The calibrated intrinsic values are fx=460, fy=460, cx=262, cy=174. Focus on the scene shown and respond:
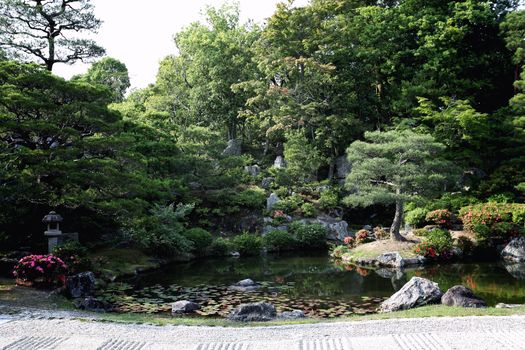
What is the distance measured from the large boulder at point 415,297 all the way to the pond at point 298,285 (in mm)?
505

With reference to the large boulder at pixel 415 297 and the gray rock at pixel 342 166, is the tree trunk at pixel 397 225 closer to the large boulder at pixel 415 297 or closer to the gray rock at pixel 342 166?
the large boulder at pixel 415 297

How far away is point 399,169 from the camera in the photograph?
55.1 feet

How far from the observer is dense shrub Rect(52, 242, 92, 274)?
42.0 ft

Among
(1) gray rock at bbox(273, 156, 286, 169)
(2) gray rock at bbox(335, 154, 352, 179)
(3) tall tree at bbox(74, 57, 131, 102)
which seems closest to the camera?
(2) gray rock at bbox(335, 154, 352, 179)

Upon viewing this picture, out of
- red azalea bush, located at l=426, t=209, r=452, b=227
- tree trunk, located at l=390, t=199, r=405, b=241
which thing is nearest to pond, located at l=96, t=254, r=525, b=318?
tree trunk, located at l=390, t=199, r=405, b=241

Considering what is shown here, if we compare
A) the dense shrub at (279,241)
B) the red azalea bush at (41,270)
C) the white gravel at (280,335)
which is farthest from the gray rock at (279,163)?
the white gravel at (280,335)

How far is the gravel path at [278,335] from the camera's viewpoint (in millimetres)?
6414

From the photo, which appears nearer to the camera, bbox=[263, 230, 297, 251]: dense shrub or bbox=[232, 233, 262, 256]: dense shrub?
bbox=[232, 233, 262, 256]: dense shrub

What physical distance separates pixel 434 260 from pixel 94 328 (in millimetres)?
13271

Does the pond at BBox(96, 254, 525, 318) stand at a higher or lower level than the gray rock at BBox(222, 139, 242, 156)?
lower

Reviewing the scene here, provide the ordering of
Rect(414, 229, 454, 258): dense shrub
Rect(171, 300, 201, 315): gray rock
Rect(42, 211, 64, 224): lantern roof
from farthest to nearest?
1. Rect(414, 229, 454, 258): dense shrub
2. Rect(42, 211, 64, 224): lantern roof
3. Rect(171, 300, 201, 315): gray rock

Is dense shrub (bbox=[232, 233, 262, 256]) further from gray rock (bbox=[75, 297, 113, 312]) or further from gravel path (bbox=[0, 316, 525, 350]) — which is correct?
gravel path (bbox=[0, 316, 525, 350])

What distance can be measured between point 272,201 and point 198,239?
580 centimetres

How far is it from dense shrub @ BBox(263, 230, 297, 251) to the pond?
2517mm
